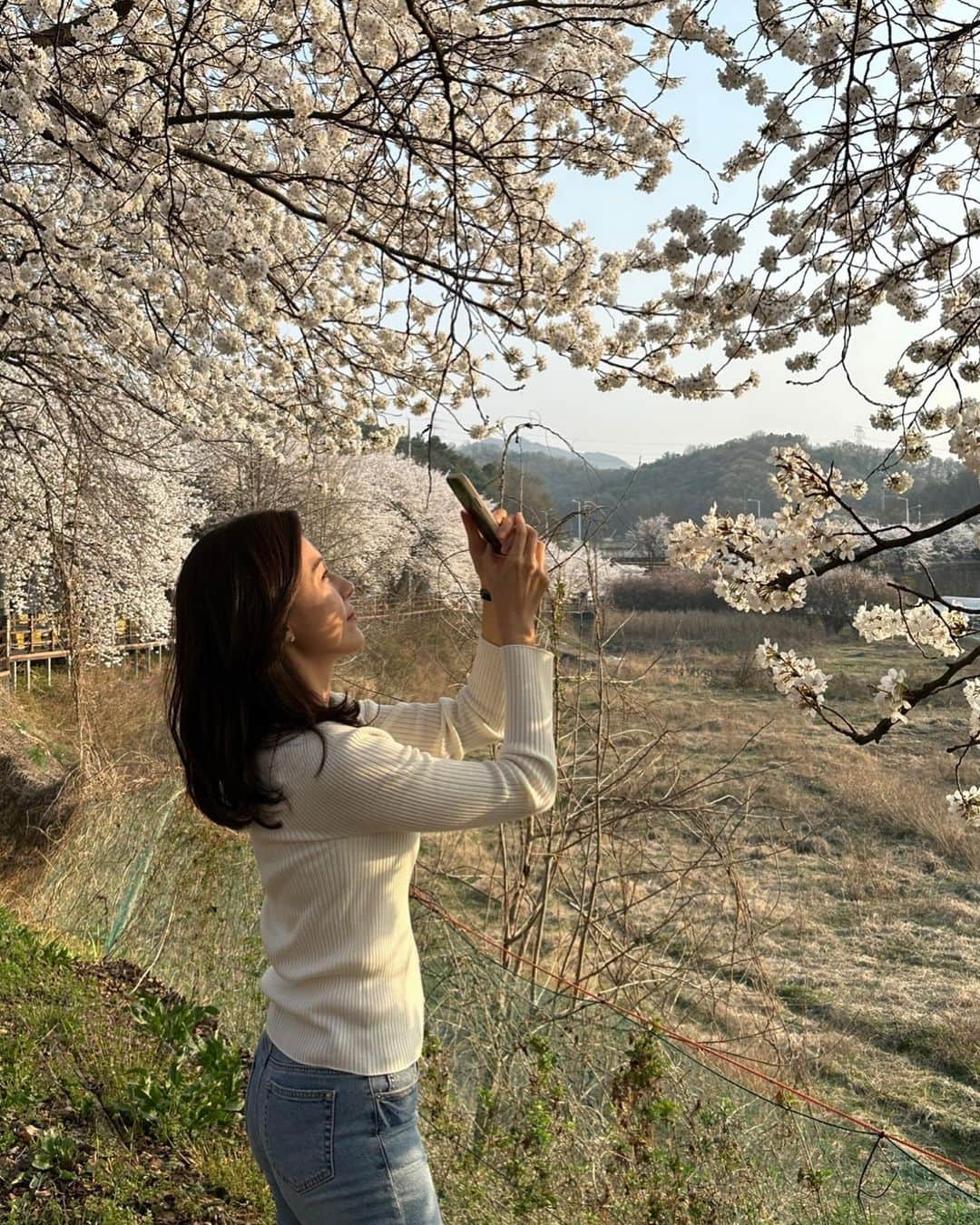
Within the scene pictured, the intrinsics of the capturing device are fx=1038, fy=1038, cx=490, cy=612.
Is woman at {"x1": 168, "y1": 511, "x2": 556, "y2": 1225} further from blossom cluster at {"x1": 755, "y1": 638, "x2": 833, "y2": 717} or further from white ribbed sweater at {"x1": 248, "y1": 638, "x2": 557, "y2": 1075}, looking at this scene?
blossom cluster at {"x1": 755, "y1": 638, "x2": 833, "y2": 717}

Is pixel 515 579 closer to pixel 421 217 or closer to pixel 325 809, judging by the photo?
pixel 325 809

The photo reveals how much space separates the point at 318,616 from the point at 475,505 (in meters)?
0.26

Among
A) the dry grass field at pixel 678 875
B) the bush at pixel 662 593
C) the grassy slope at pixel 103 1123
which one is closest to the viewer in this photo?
the grassy slope at pixel 103 1123

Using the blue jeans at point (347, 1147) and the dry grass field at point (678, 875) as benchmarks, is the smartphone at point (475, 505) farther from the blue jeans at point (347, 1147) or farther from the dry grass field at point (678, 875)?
the dry grass field at point (678, 875)

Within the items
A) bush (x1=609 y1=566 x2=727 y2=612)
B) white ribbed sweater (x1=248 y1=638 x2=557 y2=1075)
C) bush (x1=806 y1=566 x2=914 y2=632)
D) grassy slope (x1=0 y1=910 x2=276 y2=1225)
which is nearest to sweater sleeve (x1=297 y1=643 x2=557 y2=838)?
white ribbed sweater (x1=248 y1=638 x2=557 y2=1075)

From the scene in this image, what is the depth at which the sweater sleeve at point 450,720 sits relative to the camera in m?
1.59

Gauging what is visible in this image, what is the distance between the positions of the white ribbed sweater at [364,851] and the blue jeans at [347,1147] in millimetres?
24

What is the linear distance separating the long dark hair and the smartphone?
8.7 inches

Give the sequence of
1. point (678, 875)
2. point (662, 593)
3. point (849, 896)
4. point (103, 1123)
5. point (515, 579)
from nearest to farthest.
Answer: point (515, 579) < point (103, 1123) < point (678, 875) < point (849, 896) < point (662, 593)

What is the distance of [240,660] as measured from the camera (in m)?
1.33

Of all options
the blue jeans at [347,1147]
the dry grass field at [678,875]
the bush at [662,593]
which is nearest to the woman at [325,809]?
the blue jeans at [347,1147]

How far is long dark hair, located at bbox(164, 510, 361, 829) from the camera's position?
1.32 m

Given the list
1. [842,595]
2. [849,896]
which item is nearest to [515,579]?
[849,896]

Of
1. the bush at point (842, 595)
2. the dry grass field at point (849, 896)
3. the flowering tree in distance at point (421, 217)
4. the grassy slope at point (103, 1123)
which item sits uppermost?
the flowering tree in distance at point (421, 217)
